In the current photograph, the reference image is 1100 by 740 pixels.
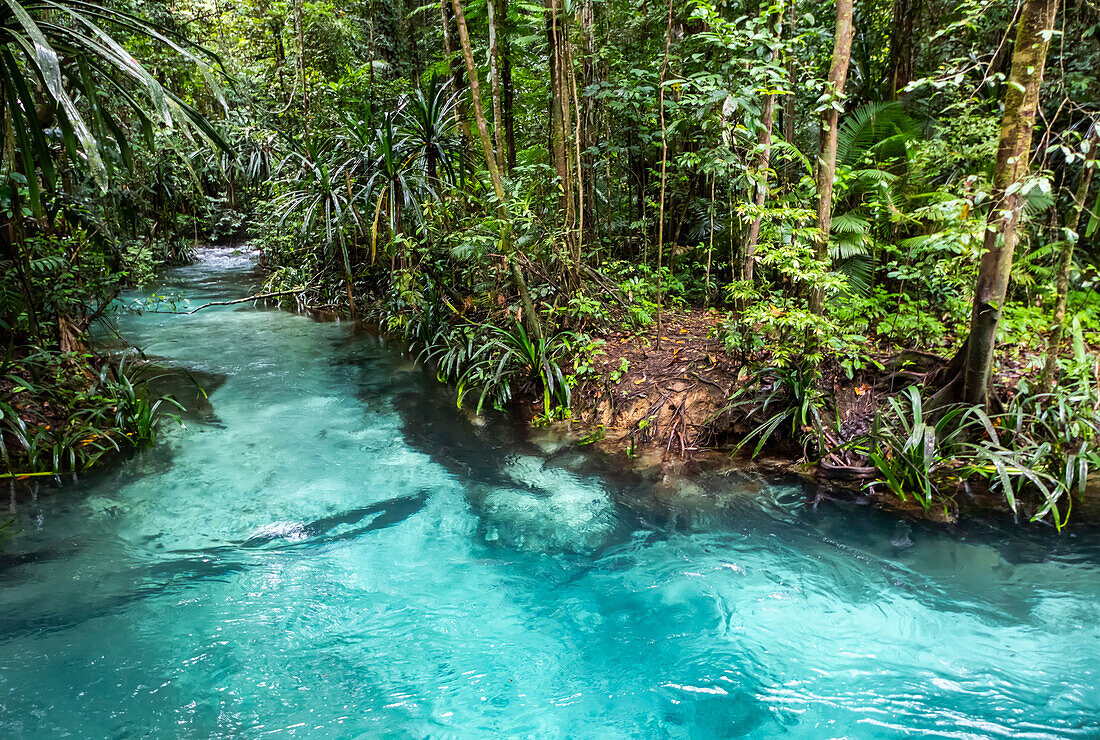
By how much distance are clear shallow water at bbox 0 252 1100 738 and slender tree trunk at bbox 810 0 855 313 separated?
1.76 m

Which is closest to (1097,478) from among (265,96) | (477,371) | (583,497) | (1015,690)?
(1015,690)

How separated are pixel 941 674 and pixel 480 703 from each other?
206 centimetres

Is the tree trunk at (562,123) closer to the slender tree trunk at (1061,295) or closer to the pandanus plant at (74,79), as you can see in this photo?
the pandanus plant at (74,79)

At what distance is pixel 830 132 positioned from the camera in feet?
13.4

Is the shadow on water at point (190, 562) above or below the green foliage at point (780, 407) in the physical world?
below

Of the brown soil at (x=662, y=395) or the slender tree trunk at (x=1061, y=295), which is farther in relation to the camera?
the brown soil at (x=662, y=395)

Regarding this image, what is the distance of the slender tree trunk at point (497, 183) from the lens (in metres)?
4.76

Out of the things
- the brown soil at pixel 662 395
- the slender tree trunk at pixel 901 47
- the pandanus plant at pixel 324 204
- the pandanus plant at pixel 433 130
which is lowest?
the brown soil at pixel 662 395

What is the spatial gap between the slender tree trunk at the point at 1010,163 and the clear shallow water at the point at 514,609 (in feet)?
4.33

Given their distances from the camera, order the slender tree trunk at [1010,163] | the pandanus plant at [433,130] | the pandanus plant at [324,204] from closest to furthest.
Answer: the slender tree trunk at [1010,163], the pandanus plant at [433,130], the pandanus plant at [324,204]

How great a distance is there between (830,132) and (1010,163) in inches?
46.0

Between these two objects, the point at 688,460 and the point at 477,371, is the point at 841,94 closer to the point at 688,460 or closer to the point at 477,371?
the point at 688,460

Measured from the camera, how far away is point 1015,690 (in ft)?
8.43

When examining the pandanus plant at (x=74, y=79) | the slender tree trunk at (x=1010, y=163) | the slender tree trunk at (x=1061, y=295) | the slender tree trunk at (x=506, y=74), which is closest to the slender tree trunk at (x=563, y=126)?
the slender tree trunk at (x=506, y=74)
